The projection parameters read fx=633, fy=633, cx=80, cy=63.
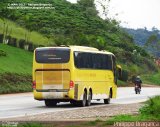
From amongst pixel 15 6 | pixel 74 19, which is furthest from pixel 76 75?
pixel 74 19

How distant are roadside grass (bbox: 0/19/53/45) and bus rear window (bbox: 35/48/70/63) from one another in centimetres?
4746

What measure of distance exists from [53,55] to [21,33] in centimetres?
5101

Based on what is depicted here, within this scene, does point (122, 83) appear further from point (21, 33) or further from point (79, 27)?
point (79, 27)

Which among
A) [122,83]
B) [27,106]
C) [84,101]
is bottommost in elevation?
[122,83]

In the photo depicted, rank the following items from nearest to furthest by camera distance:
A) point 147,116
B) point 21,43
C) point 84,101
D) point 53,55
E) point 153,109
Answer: point 147,116
point 153,109
point 53,55
point 84,101
point 21,43

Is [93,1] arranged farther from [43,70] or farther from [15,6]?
[43,70]

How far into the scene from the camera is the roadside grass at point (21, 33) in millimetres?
80781

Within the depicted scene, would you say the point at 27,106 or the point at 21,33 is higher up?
the point at 21,33

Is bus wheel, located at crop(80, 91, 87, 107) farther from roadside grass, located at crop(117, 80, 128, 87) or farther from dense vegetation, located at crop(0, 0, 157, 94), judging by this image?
roadside grass, located at crop(117, 80, 128, 87)

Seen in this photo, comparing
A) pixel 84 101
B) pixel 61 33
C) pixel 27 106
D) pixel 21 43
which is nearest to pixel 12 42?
pixel 21 43

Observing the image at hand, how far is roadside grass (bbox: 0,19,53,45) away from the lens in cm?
8078

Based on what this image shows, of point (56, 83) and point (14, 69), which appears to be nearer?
point (56, 83)

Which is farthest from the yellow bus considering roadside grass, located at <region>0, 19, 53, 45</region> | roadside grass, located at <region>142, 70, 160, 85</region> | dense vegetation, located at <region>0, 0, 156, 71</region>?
roadside grass, located at <region>142, 70, 160, 85</region>

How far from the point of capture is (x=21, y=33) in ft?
271
